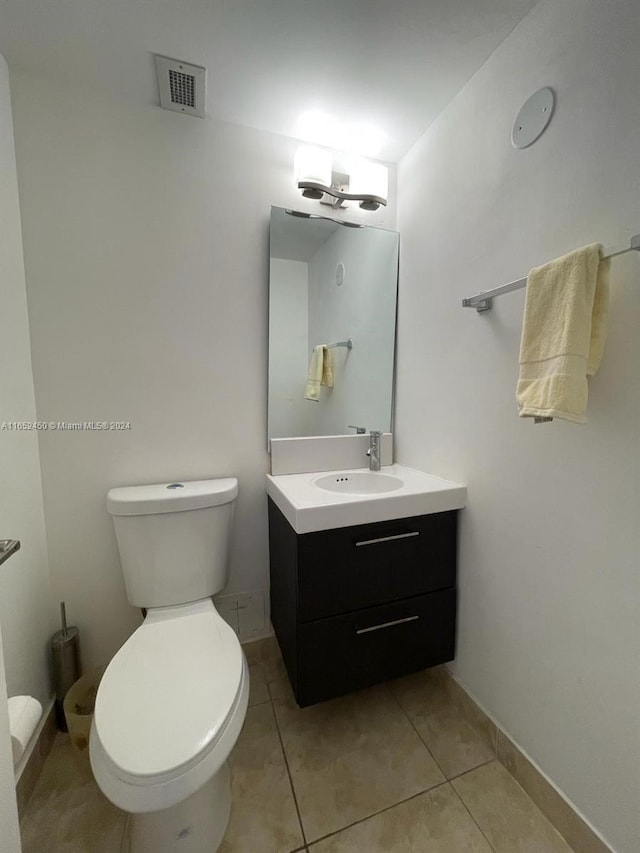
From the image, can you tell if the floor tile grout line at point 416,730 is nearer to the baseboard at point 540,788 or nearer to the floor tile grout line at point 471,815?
the floor tile grout line at point 471,815

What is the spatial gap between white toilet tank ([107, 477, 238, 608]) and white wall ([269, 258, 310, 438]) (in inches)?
15.7

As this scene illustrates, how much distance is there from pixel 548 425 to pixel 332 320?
929 millimetres

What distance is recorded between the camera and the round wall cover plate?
88 cm

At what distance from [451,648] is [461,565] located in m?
Result: 0.32

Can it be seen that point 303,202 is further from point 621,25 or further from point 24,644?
point 24,644

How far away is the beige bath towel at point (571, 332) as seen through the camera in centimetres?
74

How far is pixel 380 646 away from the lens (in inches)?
44.8

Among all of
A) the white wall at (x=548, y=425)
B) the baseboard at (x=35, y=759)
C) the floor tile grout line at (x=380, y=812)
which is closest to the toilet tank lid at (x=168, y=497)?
the baseboard at (x=35, y=759)

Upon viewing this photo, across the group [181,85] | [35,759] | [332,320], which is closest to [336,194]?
[332,320]

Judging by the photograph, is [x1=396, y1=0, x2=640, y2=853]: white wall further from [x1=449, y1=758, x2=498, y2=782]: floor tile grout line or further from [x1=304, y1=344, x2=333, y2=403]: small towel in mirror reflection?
[x1=304, y1=344, x2=333, y2=403]: small towel in mirror reflection

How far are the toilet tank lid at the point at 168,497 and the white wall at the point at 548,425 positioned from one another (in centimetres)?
84

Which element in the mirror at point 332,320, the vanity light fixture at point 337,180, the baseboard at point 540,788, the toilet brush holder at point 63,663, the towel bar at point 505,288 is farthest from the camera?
the mirror at point 332,320

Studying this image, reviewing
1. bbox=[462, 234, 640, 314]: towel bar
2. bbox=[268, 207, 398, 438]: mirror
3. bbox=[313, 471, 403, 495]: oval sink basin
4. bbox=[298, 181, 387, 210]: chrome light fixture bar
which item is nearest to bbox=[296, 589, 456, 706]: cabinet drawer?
bbox=[313, 471, 403, 495]: oval sink basin

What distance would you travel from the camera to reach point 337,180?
143cm
